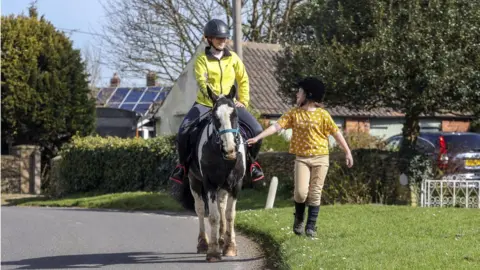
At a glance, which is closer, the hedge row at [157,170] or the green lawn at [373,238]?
the green lawn at [373,238]

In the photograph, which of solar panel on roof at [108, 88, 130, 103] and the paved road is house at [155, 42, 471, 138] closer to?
solar panel on roof at [108, 88, 130, 103]

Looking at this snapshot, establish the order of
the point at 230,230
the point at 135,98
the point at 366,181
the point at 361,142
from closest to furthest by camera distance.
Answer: the point at 230,230, the point at 366,181, the point at 361,142, the point at 135,98

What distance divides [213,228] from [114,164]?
17.4 m

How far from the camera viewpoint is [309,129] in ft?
35.5

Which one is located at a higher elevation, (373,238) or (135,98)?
(135,98)

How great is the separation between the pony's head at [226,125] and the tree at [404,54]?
7.28 metres

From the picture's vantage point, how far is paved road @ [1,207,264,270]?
412 inches

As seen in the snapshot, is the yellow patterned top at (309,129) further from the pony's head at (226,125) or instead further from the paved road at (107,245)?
the paved road at (107,245)

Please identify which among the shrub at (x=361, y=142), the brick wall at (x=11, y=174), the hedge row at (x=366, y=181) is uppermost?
the shrub at (x=361, y=142)

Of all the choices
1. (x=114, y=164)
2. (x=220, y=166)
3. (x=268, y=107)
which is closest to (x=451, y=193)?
(x=220, y=166)

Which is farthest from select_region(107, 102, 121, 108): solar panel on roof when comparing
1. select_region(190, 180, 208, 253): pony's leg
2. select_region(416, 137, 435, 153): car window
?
select_region(190, 180, 208, 253): pony's leg

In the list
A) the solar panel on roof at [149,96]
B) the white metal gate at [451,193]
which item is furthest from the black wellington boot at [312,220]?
the solar panel on roof at [149,96]

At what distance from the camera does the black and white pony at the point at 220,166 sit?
981 cm

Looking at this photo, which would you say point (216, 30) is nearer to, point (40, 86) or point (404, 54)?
point (404, 54)
